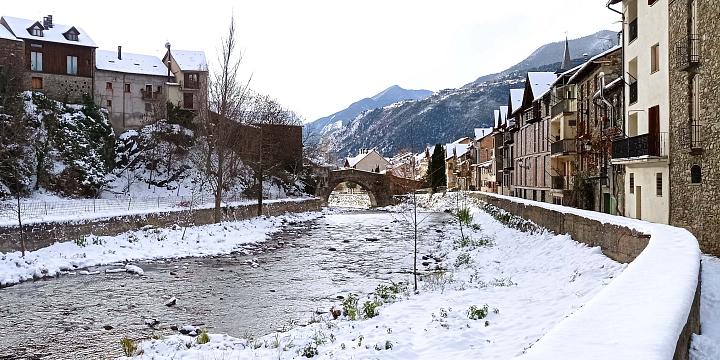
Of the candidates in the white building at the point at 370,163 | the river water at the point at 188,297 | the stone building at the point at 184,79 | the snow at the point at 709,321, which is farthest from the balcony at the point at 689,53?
the white building at the point at 370,163

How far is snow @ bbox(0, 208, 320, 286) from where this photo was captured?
18.0 m

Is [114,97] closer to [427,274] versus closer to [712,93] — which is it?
[427,274]

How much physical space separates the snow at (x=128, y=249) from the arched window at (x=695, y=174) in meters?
18.1

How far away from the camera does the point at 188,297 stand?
593 inches

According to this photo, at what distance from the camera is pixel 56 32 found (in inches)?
2002

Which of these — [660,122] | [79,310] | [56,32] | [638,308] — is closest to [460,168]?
[56,32]

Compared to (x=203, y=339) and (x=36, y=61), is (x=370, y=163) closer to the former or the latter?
(x=36, y=61)

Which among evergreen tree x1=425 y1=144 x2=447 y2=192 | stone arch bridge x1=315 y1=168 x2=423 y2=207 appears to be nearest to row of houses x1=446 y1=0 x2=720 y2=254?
Answer: stone arch bridge x1=315 y1=168 x2=423 y2=207

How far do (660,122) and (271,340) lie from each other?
16608mm

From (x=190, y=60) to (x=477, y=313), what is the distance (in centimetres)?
5660

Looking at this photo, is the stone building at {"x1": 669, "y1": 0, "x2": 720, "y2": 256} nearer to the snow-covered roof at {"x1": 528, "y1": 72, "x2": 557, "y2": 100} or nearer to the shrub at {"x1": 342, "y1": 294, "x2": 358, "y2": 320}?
the shrub at {"x1": 342, "y1": 294, "x2": 358, "y2": 320}

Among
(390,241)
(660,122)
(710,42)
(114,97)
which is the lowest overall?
(390,241)

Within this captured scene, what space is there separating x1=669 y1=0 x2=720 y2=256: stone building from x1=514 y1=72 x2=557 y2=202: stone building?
24.8 meters

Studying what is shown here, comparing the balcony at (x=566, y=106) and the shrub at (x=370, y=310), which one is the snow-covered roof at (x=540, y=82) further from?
the shrub at (x=370, y=310)
